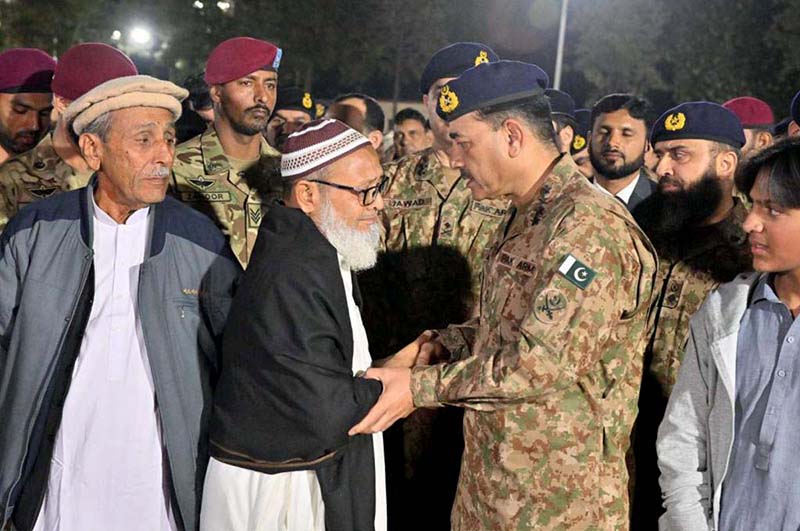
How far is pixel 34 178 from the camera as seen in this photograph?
191 inches

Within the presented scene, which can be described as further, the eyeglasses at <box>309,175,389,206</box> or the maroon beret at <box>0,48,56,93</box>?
the maroon beret at <box>0,48,56,93</box>

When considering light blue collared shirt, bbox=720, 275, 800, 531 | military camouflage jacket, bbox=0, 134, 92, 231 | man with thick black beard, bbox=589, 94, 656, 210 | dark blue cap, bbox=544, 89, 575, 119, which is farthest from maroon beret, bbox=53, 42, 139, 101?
light blue collared shirt, bbox=720, 275, 800, 531

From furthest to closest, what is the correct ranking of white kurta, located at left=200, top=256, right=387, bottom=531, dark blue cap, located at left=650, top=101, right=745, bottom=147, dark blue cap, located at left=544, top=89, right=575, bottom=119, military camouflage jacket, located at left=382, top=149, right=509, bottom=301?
dark blue cap, located at left=544, top=89, right=575, bottom=119
military camouflage jacket, located at left=382, top=149, right=509, bottom=301
dark blue cap, located at left=650, top=101, right=745, bottom=147
white kurta, located at left=200, top=256, right=387, bottom=531

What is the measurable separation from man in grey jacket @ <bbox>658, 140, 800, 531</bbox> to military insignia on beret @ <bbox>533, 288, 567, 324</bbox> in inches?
17.7

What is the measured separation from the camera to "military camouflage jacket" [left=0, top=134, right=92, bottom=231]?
4820 millimetres

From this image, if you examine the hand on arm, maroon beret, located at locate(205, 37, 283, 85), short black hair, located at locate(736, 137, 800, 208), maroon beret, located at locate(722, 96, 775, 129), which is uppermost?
maroon beret, located at locate(722, 96, 775, 129)

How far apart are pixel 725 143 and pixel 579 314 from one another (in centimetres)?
223

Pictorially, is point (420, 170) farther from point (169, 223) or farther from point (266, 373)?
point (266, 373)

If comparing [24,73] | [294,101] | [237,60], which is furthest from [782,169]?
[294,101]

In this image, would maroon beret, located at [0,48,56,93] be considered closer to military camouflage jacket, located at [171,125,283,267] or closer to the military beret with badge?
military camouflage jacket, located at [171,125,283,267]

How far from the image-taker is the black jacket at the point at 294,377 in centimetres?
296

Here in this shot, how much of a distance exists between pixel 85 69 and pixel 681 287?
3512 mm

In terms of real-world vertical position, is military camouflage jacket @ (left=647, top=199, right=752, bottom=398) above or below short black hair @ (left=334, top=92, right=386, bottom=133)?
below

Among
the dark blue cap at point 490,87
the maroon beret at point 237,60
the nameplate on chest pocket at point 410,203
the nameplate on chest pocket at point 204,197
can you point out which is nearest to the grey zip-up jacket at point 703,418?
the dark blue cap at point 490,87
